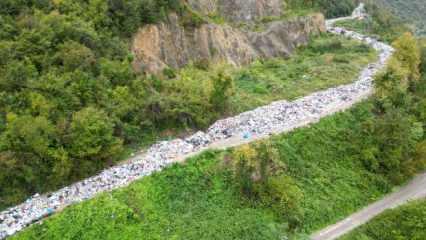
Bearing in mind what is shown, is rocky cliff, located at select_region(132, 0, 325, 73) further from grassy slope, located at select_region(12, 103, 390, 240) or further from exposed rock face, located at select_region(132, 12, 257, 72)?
grassy slope, located at select_region(12, 103, 390, 240)

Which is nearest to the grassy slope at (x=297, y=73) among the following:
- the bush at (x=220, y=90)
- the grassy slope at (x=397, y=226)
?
the bush at (x=220, y=90)

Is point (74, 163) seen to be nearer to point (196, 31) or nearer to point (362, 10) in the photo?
point (196, 31)

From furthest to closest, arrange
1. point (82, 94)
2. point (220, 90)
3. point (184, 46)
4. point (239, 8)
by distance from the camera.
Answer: point (239, 8) < point (184, 46) < point (220, 90) < point (82, 94)

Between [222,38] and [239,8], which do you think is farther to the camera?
[239,8]

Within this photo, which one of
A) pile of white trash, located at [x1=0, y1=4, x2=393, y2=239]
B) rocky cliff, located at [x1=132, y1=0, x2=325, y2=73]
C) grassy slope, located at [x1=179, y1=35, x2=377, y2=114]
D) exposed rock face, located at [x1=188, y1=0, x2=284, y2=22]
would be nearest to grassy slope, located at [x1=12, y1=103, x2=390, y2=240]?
pile of white trash, located at [x1=0, y1=4, x2=393, y2=239]

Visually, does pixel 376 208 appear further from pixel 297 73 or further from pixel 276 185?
pixel 297 73

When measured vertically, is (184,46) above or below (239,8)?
below

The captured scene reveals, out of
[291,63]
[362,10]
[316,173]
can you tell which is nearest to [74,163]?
[316,173]

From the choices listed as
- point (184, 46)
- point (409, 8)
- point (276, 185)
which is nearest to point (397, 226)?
point (276, 185)
